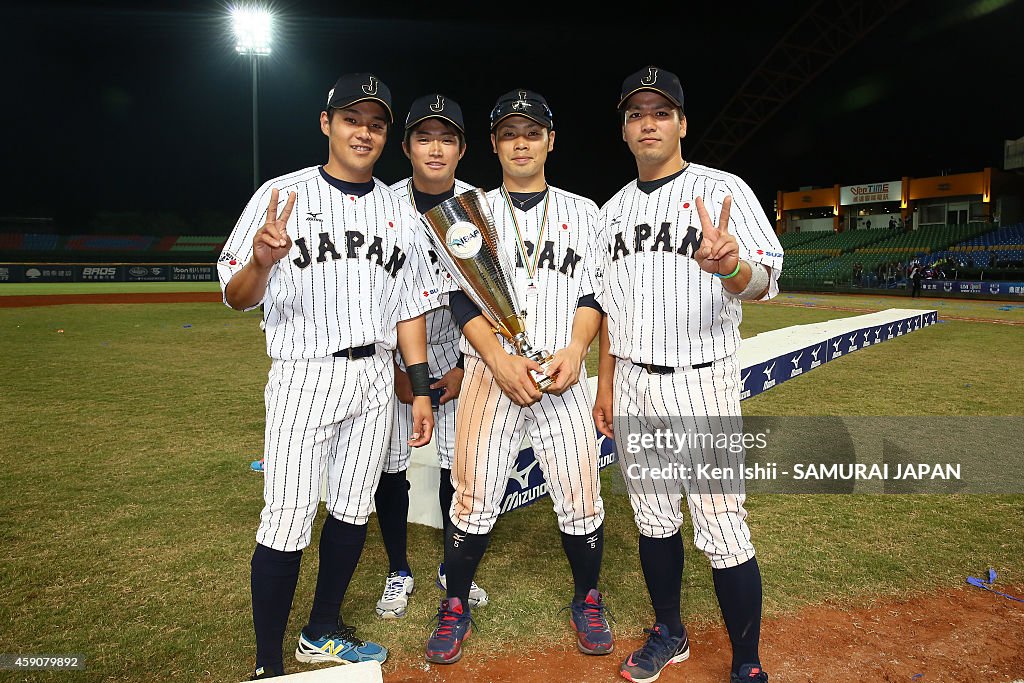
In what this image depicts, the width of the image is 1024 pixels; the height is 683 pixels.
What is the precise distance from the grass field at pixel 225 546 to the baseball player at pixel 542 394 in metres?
0.25

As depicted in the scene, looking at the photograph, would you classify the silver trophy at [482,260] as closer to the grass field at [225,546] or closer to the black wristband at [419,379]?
the black wristband at [419,379]

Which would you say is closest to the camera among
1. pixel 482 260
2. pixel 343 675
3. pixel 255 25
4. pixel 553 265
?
pixel 343 675

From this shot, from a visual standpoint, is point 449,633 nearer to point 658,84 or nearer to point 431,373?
point 431,373

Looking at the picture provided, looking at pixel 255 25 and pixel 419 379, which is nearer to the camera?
pixel 419 379

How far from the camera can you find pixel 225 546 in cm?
318

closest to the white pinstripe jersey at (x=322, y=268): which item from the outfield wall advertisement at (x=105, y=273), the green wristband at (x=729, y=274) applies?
the green wristband at (x=729, y=274)

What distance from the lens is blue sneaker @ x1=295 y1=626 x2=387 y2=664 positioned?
7.35 ft

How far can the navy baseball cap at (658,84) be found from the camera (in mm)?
2109

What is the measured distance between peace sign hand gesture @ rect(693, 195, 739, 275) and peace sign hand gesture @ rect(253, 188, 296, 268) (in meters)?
1.28

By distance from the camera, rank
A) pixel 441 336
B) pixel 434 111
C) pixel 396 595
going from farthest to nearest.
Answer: pixel 441 336 → pixel 396 595 → pixel 434 111

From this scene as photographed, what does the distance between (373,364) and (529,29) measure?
1191 inches

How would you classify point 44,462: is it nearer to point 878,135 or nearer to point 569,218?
point 569,218

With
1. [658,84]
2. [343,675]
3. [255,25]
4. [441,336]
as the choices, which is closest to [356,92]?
[658,84]

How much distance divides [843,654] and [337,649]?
72.8 inches
